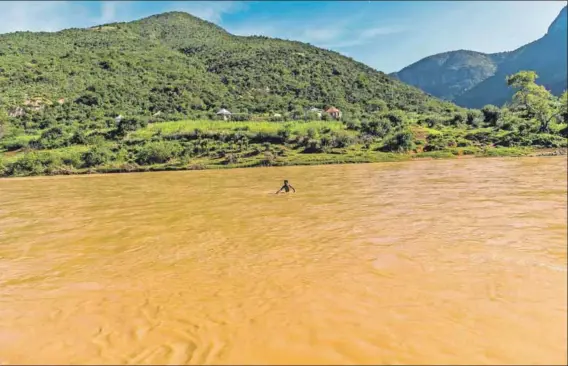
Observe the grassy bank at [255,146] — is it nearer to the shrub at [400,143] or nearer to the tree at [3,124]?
the shrub at [400,143]

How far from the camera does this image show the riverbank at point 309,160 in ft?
148

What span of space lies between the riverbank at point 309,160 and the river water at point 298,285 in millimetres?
26448

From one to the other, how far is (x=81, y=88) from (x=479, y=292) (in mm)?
90206

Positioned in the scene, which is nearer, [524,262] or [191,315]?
[191,315]

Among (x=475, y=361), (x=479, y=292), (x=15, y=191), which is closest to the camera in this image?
(x=475, y=361)

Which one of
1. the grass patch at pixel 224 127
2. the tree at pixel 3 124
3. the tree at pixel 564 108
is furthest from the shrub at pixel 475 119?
the tree at pixel 3 124

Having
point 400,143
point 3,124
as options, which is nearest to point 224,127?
point 400,143

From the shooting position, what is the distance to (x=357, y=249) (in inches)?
455

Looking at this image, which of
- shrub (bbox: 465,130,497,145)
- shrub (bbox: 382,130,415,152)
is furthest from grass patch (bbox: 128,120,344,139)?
shrub (bbox: 465,130,497,145)

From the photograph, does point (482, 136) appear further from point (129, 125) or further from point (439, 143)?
point (129, 125)

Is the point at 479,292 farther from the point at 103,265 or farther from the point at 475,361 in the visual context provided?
the point at 103,265

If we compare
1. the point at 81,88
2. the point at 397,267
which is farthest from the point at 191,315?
the point at 81,88

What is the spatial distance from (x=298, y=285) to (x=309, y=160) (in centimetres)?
3718

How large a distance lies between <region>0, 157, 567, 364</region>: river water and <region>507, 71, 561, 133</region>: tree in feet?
127
